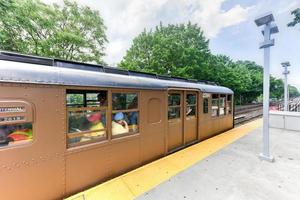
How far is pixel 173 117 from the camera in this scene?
4.96 m

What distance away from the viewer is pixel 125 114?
3.63m

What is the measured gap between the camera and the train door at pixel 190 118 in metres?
5.40

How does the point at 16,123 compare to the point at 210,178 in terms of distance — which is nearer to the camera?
the point at 16,123

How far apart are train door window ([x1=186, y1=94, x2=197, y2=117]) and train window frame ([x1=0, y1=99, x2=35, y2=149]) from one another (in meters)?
4.33

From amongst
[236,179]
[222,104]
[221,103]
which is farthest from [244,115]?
[236,179]

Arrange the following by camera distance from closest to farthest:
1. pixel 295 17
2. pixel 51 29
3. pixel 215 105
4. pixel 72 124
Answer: pixel 72 124 → pixel 295 17 → pixel 215 105 → pixel 51 29

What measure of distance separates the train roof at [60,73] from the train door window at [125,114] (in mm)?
248

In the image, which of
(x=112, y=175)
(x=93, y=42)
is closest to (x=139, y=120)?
(x=112, y=175)

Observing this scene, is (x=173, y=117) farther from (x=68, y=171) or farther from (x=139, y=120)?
(x=68, y=171)

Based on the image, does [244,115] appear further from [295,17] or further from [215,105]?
[295,17]

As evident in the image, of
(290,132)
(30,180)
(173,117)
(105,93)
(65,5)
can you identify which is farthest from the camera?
(65,5)

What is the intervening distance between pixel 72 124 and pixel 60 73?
2.88ft

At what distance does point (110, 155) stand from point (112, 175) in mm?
427

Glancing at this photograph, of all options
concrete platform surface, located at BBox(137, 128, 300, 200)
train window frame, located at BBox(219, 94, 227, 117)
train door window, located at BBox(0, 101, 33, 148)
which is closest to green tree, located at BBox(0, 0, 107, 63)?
train door window, located at BBox(0, 101, 33, 148)
